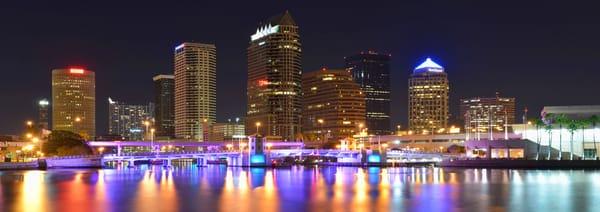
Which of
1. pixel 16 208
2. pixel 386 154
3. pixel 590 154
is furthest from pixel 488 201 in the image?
pixel 386 154

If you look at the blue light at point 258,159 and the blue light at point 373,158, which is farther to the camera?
the blue light at point 373,158

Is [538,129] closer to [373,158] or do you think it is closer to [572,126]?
[572,126]

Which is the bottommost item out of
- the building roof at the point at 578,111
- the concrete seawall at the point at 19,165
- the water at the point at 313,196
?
the water at the point at 313,196

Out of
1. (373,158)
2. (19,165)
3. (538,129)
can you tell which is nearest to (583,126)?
(538,129)

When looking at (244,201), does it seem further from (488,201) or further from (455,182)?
(455,182)

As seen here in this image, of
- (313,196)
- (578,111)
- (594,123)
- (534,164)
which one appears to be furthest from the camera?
(578,111)

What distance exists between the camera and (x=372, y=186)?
9119 cm

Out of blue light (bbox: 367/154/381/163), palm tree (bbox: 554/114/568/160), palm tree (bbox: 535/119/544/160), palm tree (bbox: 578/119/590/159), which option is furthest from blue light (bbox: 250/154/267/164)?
palm tree (bbox: 578/119/590/159)

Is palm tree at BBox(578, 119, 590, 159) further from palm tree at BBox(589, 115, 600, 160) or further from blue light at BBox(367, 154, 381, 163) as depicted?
blue light at BBox(367, 154, 381, 163)

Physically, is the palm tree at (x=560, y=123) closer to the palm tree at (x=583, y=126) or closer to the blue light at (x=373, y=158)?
the palm tree at (x=583, y=126)

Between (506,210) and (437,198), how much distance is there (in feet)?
38.5

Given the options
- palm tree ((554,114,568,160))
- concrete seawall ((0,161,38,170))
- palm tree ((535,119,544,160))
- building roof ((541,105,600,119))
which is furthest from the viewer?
building roof ((541,105,600,119))

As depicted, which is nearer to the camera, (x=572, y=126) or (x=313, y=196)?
(x=313, y=196)

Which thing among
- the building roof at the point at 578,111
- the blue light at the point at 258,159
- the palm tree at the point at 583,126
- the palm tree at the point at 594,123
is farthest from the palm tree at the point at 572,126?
the blue light at the point at 258,159
